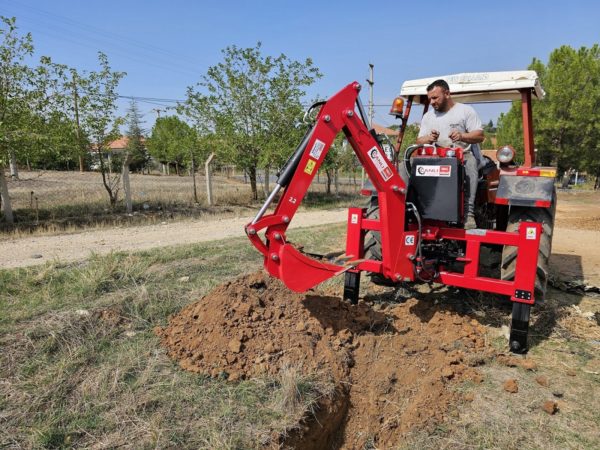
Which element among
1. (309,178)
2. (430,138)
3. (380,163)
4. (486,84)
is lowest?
(309,178)

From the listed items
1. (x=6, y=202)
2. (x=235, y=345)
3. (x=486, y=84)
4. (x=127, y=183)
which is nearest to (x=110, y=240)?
(x=6, y=202)

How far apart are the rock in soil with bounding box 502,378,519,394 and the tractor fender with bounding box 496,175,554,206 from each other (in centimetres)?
162

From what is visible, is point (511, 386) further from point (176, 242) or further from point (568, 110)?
point (568, 110)

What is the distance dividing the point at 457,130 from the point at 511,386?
234 cm

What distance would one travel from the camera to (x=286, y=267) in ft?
Result: 10.1

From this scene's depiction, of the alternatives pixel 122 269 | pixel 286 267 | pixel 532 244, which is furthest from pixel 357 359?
pixel 122 269

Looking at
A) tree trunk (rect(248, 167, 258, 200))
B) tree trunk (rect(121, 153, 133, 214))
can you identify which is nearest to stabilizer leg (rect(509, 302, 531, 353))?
tree trunk (rect(121, 153, 133, 214))

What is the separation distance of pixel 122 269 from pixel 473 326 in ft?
13.3

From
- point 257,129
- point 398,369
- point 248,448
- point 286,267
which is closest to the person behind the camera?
point 248,448

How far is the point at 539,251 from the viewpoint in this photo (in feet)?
13.1

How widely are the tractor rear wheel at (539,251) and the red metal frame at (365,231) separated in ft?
0.75

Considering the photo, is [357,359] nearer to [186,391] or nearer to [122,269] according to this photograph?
[186,391]

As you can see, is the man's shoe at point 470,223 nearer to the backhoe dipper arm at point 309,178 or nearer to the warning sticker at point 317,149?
the backhoe dipper arm at point 309,178

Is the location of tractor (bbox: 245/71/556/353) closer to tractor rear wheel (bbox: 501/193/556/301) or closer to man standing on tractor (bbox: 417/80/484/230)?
tractor rear wheel (bbox: 501/193/556/301)
